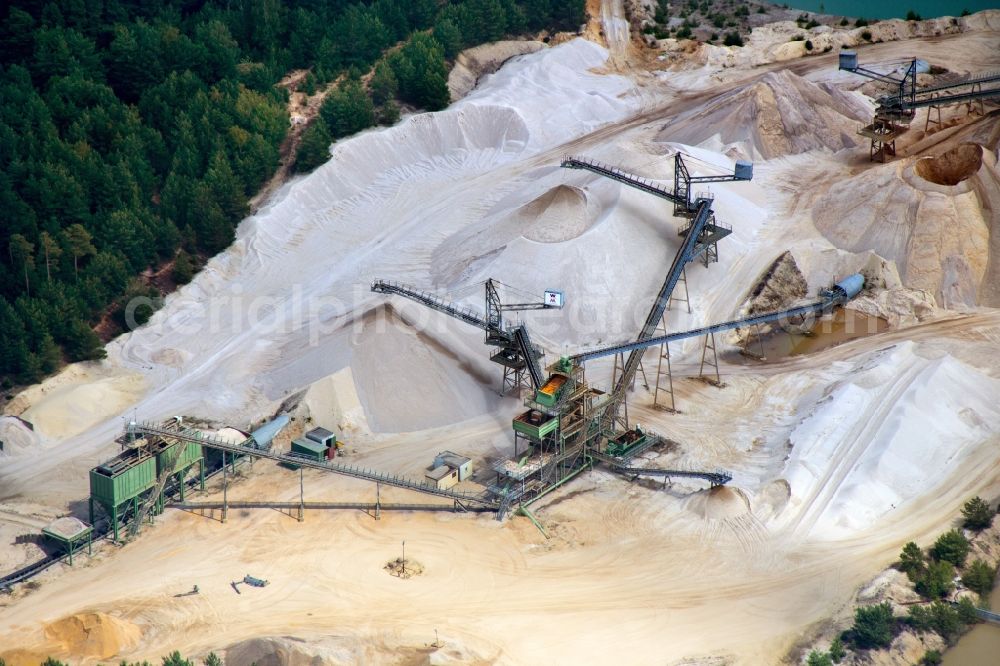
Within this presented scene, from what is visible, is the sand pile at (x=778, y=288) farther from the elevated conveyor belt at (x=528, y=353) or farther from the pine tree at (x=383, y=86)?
the pine tree at (x=383, y=86)

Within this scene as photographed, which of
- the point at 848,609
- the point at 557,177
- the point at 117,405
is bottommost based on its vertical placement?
the point at 848,609

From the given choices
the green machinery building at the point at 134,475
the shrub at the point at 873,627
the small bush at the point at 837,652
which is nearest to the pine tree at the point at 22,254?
the green machinery building at the point at 134,475

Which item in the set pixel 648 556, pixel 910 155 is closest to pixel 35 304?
pixel 648 556

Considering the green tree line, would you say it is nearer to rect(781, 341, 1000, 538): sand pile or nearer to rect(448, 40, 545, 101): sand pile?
rect(448, 40, 545, 101): sand pile

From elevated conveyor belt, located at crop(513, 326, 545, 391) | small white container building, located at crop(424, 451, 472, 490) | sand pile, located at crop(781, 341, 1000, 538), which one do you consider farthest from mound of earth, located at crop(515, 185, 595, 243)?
sand pile, located at crop(781, 341, 1000, 538)

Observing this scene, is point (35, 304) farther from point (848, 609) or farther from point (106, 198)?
point (848, 609)
